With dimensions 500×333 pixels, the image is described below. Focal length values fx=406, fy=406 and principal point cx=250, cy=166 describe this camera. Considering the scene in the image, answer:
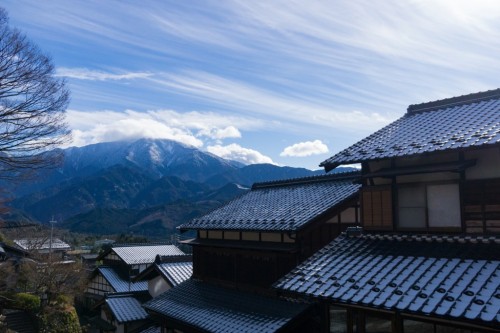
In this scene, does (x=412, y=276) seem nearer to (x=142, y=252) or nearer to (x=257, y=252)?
(x=257, y=252)

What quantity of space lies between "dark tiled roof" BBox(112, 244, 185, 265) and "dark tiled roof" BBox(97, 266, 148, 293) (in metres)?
1.75

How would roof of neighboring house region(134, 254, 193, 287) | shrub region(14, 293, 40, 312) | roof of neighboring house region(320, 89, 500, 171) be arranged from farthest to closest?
shrub region(14, 293, 40, 312), roof of neighboring house region(134, 254, 193, 287), roof of neighboring house region(320, 89, 500, 171)

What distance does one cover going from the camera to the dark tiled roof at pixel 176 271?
22.0m

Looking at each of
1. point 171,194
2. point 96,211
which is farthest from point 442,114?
point 171,194

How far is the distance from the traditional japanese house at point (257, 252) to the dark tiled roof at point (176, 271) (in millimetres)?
2979

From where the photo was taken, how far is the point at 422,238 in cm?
930

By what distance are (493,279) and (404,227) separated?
2884 millimetres

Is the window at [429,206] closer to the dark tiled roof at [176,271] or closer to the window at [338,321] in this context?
the window at [338,321]

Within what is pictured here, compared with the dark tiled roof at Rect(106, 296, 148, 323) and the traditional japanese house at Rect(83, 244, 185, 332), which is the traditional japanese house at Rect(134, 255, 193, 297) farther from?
the traditional japanese house at Rect(83, 244, 185, 332)

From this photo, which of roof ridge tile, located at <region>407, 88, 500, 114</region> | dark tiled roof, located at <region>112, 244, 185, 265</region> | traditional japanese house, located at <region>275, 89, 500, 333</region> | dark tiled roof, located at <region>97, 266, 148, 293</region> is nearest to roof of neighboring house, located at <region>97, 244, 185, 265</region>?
dark tiled roof, located at <region>112, 244, 185, 265</region>

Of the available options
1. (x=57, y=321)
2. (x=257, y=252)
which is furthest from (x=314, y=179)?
(x=57, y=321)

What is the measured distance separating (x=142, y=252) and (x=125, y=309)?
11390 mm

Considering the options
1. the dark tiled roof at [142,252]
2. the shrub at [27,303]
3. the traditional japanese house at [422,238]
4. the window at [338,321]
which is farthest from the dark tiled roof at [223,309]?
the dark tiled roof at [142,252]

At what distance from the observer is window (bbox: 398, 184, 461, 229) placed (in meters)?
9.09
